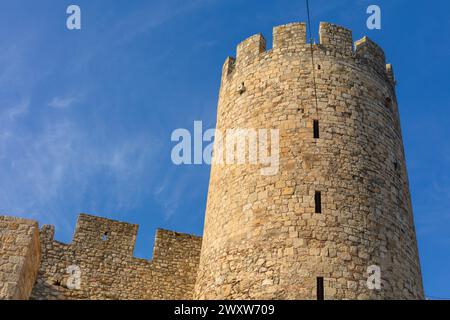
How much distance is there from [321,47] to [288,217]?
14.3ft

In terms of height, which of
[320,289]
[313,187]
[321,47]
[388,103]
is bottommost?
[320,289]

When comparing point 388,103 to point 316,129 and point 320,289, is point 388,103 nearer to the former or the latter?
point 316,129

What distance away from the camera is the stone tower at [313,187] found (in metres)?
9.45

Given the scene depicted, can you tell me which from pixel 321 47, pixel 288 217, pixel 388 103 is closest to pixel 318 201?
pixel 288 217

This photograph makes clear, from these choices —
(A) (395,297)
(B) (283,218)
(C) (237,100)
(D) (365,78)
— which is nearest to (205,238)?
(B) (283,218)

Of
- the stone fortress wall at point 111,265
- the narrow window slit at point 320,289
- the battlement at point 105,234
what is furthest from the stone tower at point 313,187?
the battlement at point 105,234

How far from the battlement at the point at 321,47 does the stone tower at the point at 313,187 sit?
0.03 meters

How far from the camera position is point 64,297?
12.3 metres

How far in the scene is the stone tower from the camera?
9.45m

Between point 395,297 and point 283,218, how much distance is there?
2360 millimetres

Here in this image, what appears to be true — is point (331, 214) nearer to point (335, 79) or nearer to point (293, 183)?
point (293, 183)

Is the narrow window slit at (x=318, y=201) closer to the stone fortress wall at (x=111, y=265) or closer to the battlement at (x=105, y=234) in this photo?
the stone fortress wall at (x=111, y=265)

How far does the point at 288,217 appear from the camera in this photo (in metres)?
9.84

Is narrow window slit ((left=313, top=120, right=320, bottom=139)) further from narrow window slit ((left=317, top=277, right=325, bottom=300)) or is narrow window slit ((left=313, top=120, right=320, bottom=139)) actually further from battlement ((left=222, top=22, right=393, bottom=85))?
narrow window slit ((left=317, top=277, right=325, bottom=300))
